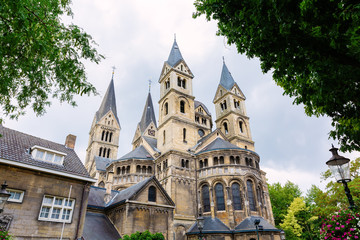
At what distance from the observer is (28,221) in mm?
12141

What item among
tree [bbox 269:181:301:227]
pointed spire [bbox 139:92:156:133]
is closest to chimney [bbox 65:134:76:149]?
pointed spire [bbox 139:92:156:133]

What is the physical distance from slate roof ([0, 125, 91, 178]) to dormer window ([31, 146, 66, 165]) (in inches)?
9.6

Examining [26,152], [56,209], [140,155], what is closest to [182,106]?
[140,155]

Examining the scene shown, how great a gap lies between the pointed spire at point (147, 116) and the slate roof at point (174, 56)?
809 inches

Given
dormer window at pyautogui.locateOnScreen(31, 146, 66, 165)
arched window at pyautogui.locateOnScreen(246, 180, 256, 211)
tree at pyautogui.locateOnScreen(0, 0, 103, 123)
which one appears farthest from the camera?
arched window at pyautogui.locateOnScreen(246, 180, 256, 211)

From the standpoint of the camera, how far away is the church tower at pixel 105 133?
181 feet

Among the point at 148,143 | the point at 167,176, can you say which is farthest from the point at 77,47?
the point at 148,143

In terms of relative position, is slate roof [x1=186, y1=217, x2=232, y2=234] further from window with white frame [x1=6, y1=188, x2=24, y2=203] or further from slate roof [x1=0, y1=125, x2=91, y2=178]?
window with white frame [x1=6, y1=188, x2=24, y2=203]

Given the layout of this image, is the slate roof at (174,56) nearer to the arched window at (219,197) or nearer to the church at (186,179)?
the church at (186,179)

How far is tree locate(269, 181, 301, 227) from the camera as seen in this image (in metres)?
42.5

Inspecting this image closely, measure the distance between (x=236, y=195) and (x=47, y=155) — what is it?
20.0 metres

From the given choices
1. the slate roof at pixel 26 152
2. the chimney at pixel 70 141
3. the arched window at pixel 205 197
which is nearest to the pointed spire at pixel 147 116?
the arched window at pixel 205 197

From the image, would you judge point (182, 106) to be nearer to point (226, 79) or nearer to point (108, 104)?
point (226, 79)

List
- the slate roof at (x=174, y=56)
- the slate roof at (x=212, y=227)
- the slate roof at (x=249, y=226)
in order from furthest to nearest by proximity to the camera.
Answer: the slate roof at (x=174, y=56), the slate roof at (x=212, y=227), the slate roof at (x=249, y=226)
